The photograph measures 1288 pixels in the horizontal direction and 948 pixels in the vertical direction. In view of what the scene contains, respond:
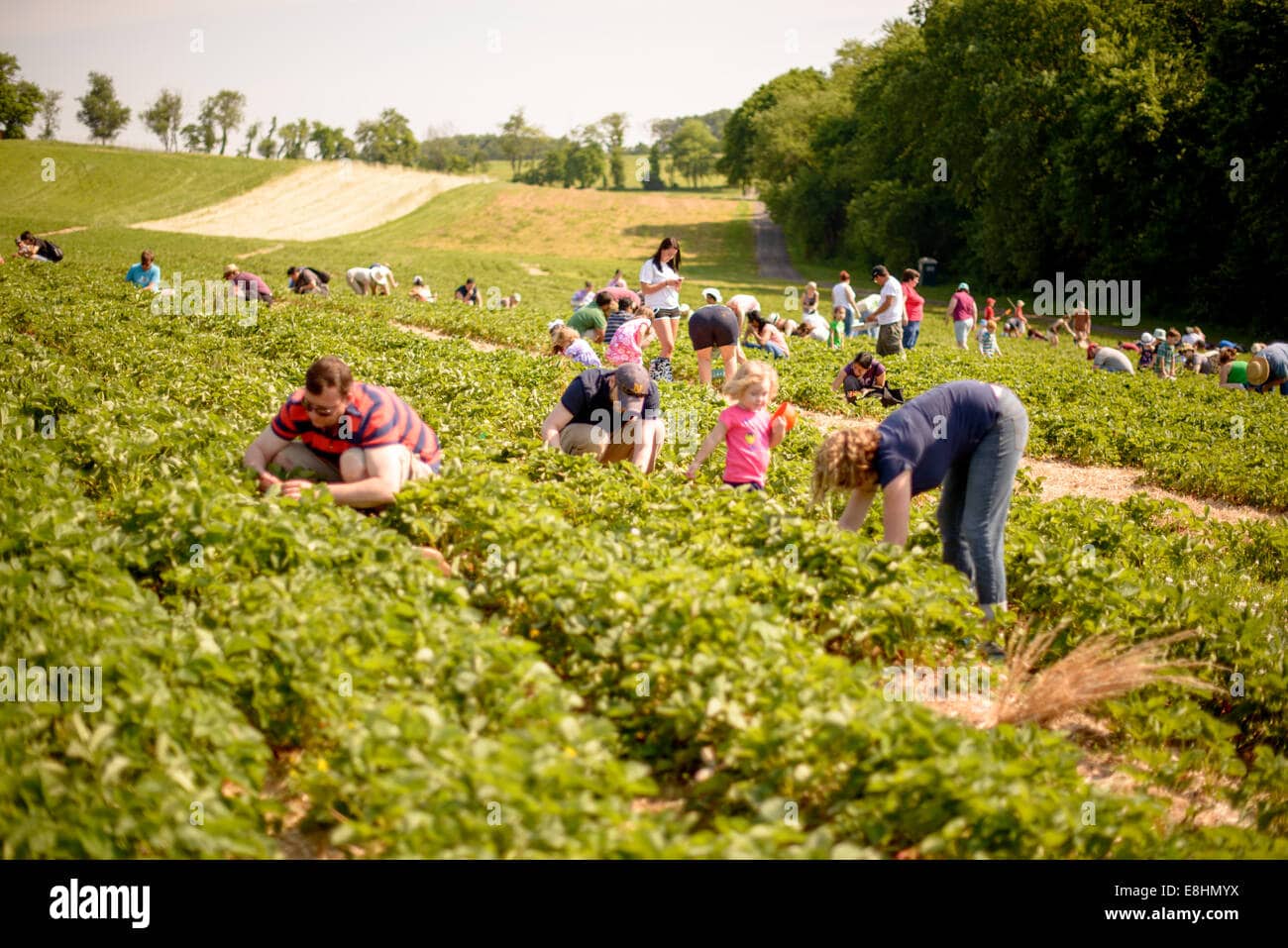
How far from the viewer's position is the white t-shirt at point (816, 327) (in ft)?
67.3

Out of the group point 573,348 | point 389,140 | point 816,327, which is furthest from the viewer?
point 389,140

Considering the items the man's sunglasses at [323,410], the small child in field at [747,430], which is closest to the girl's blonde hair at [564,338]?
the small child in field at [747,430]

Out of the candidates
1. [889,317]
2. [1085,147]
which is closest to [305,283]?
→ [889,317]

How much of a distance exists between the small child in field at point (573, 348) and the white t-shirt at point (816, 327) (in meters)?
9.30

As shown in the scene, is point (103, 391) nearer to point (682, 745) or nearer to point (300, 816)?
point (300, 816)

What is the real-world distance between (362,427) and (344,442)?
22 centimetres

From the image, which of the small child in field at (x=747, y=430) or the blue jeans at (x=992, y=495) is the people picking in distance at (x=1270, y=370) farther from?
the blue jeans at (x=992, y=495)

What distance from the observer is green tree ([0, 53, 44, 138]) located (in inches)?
2948

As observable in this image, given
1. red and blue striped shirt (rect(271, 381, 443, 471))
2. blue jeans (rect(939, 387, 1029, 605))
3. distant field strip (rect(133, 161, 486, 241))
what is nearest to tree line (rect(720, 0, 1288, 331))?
blue jeans (rect(939, 387, 1029, 605))

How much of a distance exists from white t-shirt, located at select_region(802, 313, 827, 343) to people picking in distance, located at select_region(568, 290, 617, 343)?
8.14 meters

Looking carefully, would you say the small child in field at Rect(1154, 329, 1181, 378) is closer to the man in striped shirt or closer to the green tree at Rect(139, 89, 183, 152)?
the man in striped shirt

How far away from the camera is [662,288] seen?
12.1 m

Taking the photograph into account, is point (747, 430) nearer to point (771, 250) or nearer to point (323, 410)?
point (323, 410)
